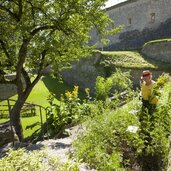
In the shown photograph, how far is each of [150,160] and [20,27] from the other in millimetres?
6411

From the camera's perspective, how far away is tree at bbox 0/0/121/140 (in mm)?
11195

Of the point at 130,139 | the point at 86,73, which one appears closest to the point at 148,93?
the point at 130,139

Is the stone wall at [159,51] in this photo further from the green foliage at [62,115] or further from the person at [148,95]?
the person at [148,95]

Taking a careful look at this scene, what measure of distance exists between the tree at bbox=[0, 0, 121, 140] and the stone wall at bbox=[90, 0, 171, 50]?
59.2 feet

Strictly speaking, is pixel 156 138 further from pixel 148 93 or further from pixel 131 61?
pixel 131 61

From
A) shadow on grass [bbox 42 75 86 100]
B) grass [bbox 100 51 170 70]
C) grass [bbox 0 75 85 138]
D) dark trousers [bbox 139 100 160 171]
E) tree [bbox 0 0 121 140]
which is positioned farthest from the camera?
shadow on grass [bbox 42 75 86 100]

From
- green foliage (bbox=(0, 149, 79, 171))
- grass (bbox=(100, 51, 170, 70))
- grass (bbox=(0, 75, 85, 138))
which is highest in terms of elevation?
green foliage (bbox=(0, 149, 79, 171))

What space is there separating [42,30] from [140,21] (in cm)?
2113

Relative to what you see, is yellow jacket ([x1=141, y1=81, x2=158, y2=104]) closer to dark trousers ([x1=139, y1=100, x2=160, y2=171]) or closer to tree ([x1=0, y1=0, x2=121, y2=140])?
dark trousers ([x1=139, y1=100, x2=160, y2=171])

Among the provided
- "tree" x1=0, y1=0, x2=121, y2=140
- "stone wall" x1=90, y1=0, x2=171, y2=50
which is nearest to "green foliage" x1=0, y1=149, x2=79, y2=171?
"tree" x1=0, y1=0, x2=121, y2=140

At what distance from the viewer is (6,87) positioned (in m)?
22.7

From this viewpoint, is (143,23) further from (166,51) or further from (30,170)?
(30,170)

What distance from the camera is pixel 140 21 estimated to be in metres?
31.4

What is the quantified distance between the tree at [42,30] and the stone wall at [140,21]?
59.2 feet
